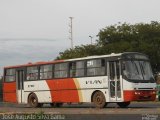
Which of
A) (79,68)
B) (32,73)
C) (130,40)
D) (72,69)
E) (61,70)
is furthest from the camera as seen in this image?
(130,40)

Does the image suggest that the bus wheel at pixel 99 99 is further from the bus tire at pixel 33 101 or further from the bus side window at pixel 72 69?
the bus tire at pixel 33 101

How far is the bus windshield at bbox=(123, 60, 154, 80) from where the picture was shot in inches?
1142

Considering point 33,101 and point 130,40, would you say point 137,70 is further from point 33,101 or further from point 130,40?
point 130,40

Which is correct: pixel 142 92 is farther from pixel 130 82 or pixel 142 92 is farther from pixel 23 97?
pixel 23 97

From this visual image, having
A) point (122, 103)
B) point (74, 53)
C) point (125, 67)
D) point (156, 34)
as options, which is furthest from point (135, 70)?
point (74, 53)

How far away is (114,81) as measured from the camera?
29453mm

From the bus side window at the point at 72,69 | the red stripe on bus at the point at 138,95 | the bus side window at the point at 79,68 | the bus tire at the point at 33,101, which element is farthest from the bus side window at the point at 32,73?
the red stripe on bus at the point at 138,95

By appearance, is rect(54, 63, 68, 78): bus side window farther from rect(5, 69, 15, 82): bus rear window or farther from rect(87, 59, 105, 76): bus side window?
rect(5, 69, 15, 82): bus rear window

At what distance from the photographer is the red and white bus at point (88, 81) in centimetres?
2909

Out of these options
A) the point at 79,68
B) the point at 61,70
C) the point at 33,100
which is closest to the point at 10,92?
the point at 33,100

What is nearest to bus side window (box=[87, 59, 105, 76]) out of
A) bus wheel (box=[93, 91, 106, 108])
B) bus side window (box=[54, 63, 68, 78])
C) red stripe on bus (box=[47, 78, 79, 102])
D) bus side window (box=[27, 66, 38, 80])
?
bus wheel (box=[93, 91, 106, 108])

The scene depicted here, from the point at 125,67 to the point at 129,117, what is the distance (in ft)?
38.1

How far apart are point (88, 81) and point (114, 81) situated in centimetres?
196

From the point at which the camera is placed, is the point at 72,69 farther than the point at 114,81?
Yes
